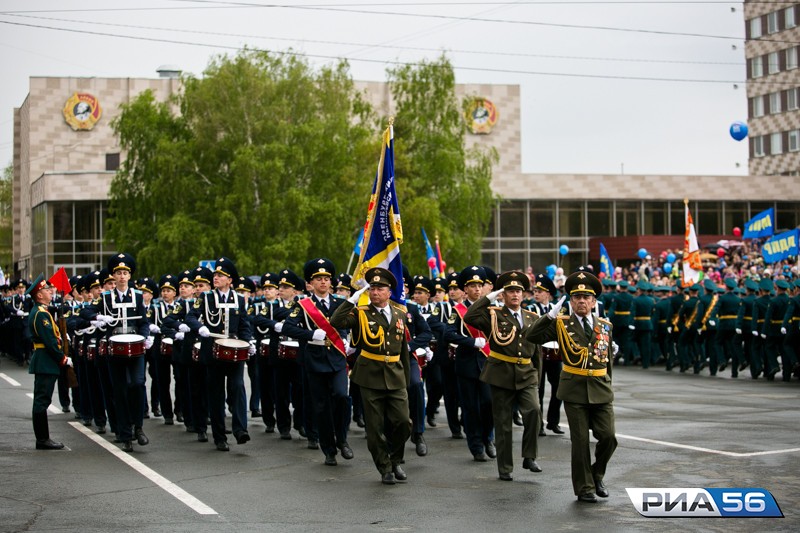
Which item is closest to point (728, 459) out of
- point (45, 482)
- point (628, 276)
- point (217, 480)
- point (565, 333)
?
point (565, 333)

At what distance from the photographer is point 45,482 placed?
11297 millimetres

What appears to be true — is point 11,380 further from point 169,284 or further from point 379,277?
point 379,277

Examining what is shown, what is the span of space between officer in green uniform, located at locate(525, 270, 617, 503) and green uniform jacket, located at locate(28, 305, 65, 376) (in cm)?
629

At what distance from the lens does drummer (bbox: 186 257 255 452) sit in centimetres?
1382

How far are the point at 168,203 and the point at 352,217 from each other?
7.71 metres

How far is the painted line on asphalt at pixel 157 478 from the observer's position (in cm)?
996

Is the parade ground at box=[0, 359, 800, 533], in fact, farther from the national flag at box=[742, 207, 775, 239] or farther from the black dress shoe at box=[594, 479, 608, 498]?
the national flag at box=[742, 207, 775, 239]

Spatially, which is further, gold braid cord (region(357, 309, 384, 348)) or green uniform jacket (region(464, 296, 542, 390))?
green uniform jacket (region(464, 296, 542, 390))

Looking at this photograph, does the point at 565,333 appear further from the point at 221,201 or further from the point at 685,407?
the point at 221,201

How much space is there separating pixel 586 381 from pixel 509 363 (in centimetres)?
162

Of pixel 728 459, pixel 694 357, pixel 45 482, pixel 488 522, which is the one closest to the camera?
pixel 488 522

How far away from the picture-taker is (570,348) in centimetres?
1052

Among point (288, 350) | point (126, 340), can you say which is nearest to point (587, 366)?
point (288, 350)

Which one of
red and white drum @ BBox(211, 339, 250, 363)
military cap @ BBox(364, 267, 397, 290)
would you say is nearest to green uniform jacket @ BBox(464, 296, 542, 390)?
military cap @ BBox(364, 267, 397, 290)
